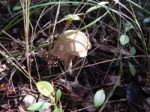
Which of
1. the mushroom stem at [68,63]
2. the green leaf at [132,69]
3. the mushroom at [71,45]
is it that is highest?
the mushroom at [71,45]

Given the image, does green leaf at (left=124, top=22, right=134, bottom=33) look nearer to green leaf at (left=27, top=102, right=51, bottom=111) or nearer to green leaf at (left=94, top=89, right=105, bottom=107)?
green leaf at (left=94, top=89, right=105, bottom=107)

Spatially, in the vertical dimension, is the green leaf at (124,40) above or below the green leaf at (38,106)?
above

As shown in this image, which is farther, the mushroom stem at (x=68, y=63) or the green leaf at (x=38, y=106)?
the mushroom stem at (x=68, y=63)

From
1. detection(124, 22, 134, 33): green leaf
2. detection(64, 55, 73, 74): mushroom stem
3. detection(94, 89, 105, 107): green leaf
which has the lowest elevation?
detection(94, 89, 105, 107): green leaf

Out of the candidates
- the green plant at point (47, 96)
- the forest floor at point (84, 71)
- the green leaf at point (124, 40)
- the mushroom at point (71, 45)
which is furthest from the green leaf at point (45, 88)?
the green leaf at point (124, 40)

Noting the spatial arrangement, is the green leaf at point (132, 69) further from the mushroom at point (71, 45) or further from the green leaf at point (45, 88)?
the green leaf at point (45, 88)

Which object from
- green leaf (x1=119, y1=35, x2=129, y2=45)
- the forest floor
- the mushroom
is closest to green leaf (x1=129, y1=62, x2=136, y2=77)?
the forest floor

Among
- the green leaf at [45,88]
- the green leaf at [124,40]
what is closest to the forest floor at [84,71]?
the green leaf at [124,40]

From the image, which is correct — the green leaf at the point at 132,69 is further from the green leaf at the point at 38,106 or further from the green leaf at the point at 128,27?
the green leaf at the point at 38,106
